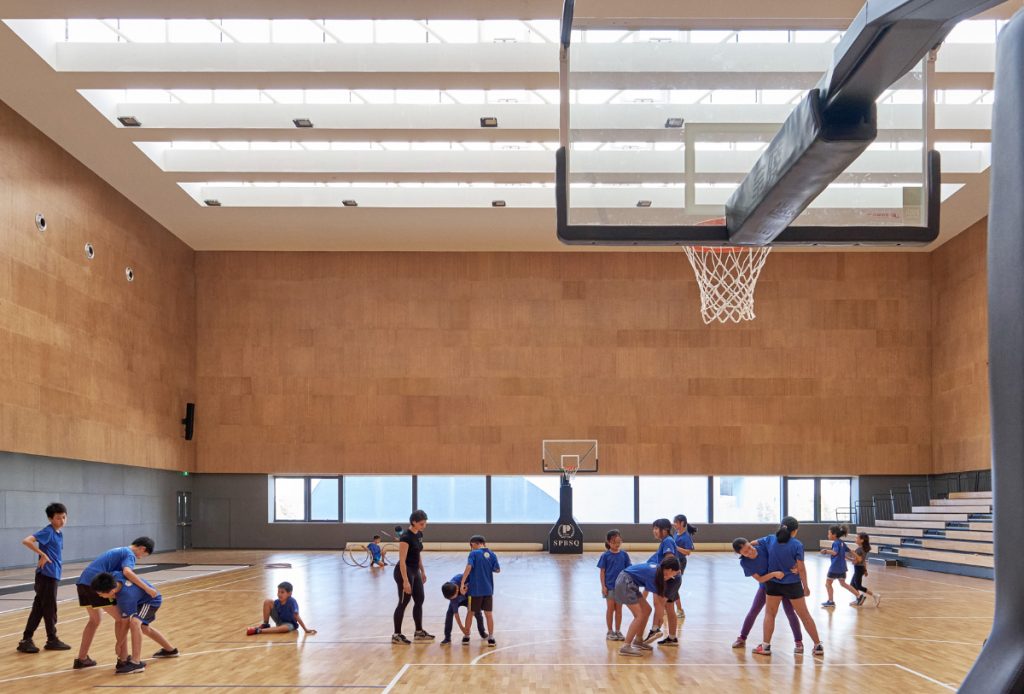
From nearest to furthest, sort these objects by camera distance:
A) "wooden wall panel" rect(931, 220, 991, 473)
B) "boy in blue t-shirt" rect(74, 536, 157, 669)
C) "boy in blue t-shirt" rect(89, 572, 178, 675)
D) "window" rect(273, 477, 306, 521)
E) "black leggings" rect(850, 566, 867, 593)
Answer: "boy in blue t-shirt" rect(74, 536, 157, 669) → "boy in blue t-shirt" rect(89, 572, 178, 675) → "black leggings" rect(850, 566, 867, 593) → "wooden wall panel" rect(931, 220, 991, 473) → "window" rect(273, 477, 306, 521)

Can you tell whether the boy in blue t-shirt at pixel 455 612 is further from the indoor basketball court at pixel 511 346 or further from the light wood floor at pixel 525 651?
the light wood floor at pixel 525 651

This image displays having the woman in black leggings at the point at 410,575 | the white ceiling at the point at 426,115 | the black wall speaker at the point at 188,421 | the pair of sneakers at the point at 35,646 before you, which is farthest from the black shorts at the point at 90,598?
the black wall speaker at the point at 188,421

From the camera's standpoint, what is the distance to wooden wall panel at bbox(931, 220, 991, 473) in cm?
2852

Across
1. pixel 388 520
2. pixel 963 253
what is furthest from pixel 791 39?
pixel 388 520

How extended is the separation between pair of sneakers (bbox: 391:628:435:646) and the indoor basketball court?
7 cm

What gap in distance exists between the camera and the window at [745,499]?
32875 mm

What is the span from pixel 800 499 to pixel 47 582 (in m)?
26.2

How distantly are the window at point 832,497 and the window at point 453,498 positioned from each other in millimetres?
11023

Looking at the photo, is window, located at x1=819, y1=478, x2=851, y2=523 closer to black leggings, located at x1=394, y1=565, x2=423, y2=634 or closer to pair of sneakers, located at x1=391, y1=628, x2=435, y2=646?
pair of sneakers, located at x1=391, y1=628, x2=435, y2=646

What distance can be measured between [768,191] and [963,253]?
1094 inches

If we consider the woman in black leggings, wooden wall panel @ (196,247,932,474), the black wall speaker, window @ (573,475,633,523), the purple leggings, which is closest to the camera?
the purple leggings

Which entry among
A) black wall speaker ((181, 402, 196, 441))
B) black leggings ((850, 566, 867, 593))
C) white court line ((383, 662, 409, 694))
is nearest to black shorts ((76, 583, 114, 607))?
white court line ((383, 662, 409, 694))

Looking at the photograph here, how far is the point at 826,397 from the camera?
32.2 meters

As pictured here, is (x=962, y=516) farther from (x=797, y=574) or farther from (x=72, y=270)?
(x=72, y=270)
